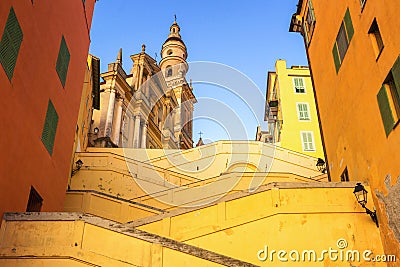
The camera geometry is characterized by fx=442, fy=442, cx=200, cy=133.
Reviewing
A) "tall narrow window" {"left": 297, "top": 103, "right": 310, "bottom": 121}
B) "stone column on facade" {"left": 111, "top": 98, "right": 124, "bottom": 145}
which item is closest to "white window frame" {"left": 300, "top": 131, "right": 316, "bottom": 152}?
"tall narrow window" {"left": 297, "top": 103, "right": 310, "bottom": 121}

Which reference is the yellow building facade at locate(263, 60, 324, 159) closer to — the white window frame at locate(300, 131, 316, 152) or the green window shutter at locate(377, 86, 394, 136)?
the white window frame at locate(300, 131, 316, 152)

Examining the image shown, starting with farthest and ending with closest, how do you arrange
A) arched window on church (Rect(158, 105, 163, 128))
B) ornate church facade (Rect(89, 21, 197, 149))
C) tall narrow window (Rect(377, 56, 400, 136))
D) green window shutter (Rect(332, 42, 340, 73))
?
1. arched window on church (Rect(158, 105, 163, 128))
2. ornate church facade (Rect(89, 21, 197, 149))
3. green window shutter (Rect(332, 42, 340, 73))
4. tall narrow window (Rect(377, 56, 400, 136))

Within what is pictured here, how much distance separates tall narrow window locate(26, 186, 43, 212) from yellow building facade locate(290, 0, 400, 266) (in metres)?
8.27

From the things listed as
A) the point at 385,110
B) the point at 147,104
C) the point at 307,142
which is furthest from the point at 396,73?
the point at 147,104

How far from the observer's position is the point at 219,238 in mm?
10570

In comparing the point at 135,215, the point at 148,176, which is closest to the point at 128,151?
the point at 148,176

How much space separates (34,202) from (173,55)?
137ft

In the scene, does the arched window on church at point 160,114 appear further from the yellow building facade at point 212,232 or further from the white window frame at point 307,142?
the yellow building facade at point 212,232

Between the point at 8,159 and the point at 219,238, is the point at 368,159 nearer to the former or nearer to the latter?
the point at 219,238

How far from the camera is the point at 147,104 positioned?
37.8 m

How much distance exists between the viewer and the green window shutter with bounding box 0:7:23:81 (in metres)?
9.08

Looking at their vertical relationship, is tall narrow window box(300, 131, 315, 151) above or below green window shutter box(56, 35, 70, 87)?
above

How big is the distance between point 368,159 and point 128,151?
16.5 m

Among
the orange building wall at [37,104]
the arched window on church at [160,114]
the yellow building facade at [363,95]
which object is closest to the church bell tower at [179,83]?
the arched window on church at [160,114]
